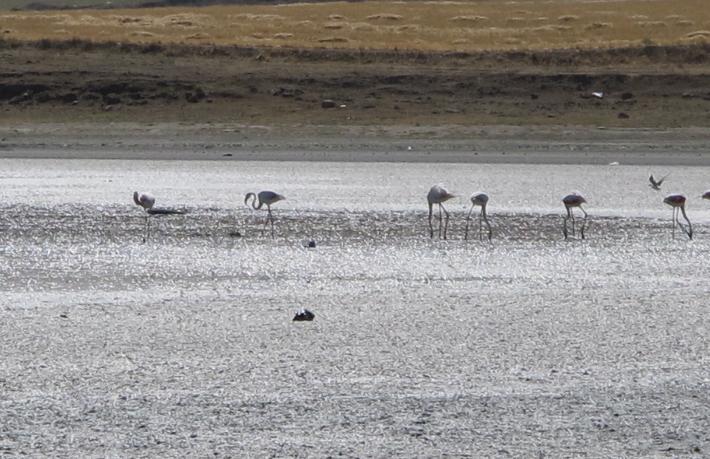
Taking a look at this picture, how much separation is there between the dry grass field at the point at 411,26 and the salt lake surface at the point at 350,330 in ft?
68.0

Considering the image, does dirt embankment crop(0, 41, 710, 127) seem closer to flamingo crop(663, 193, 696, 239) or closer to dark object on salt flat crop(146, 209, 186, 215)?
dark object on salt flat crop(146, 209, 186, 215)

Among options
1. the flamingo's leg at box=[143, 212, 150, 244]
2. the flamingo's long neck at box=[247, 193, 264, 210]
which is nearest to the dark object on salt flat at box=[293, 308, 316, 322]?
the flamingo's leg at box=[143, 212, 150, 244]

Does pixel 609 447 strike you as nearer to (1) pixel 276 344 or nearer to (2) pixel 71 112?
(1) pixel 276 344

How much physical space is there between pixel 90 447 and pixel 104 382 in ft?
3.72

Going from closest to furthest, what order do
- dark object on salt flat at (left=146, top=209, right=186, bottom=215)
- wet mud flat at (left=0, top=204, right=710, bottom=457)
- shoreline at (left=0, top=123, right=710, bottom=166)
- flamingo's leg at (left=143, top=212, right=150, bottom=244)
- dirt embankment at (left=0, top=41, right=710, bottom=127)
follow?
wet mud flat at (left=0, top=204, right=710, bottom=457) → flamingo's leg at (left=143, top=212, right=150, bottom=244) → dark object on salt flat at (left=146, top=209, right=186, bottom=215) → shoreline at (left=0, top=123, right=710, bottom=166) → dirt embankment at (left=0, top=41, right=710, bottom=127)

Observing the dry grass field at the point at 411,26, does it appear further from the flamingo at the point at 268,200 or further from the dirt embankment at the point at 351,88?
the flamingo at the point at 268,200

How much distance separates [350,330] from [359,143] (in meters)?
12.6

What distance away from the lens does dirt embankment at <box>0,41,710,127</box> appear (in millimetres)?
24531

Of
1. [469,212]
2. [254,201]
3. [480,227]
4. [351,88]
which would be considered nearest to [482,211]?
[480,227]

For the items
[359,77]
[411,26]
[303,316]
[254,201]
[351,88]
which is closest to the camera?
[303,316]

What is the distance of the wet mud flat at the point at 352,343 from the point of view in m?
7.08

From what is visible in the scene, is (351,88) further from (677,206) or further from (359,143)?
(677,206)

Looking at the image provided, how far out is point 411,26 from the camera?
46.2 m

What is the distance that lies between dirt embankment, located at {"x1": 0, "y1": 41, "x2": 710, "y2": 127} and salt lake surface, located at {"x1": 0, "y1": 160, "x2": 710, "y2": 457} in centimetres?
854
